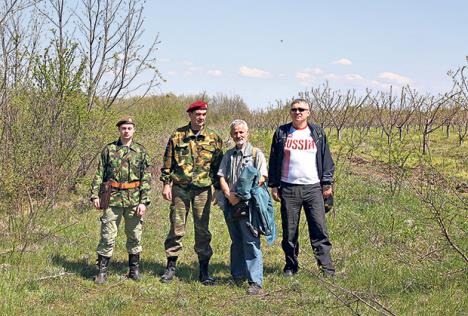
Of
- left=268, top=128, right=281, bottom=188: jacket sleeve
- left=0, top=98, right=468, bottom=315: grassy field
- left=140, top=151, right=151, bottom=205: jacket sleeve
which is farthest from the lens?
left=268, top=128, right=281, bottom=188: jacket sleeve

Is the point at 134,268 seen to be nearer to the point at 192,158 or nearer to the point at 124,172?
the point at 124,172

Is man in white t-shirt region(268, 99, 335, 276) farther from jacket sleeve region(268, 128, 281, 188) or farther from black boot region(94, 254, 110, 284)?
black boot region(94, 254, 110, 284)

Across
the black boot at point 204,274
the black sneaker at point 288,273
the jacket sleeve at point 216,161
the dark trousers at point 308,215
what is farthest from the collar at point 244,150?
the black sneaker at point 288,273

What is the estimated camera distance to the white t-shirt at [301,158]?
4977mm

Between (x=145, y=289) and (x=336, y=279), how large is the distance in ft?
6.37

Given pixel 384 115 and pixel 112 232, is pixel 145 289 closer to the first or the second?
pixel 112 232

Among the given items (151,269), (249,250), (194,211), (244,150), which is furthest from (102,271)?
(244,150)

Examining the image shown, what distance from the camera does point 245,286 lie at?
4.87m

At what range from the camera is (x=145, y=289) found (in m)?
4.70

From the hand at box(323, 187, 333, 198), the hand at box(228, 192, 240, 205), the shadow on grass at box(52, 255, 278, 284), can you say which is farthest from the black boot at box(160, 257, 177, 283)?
the hand at box(323, 187, 333, 198)

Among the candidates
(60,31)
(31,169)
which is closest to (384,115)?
(60,31)

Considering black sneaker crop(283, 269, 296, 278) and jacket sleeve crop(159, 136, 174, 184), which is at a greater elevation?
jacket sleeve crop(159, 136, 174, 184)

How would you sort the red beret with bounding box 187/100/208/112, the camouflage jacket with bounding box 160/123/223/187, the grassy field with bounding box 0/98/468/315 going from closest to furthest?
the grassy field with bounding box 0/98/468/315, the red beret with bounding box 187/100/208/112, the camouflage jacket with bounding box 160/123/223/187

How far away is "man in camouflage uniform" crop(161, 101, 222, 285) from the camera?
15.9ft
